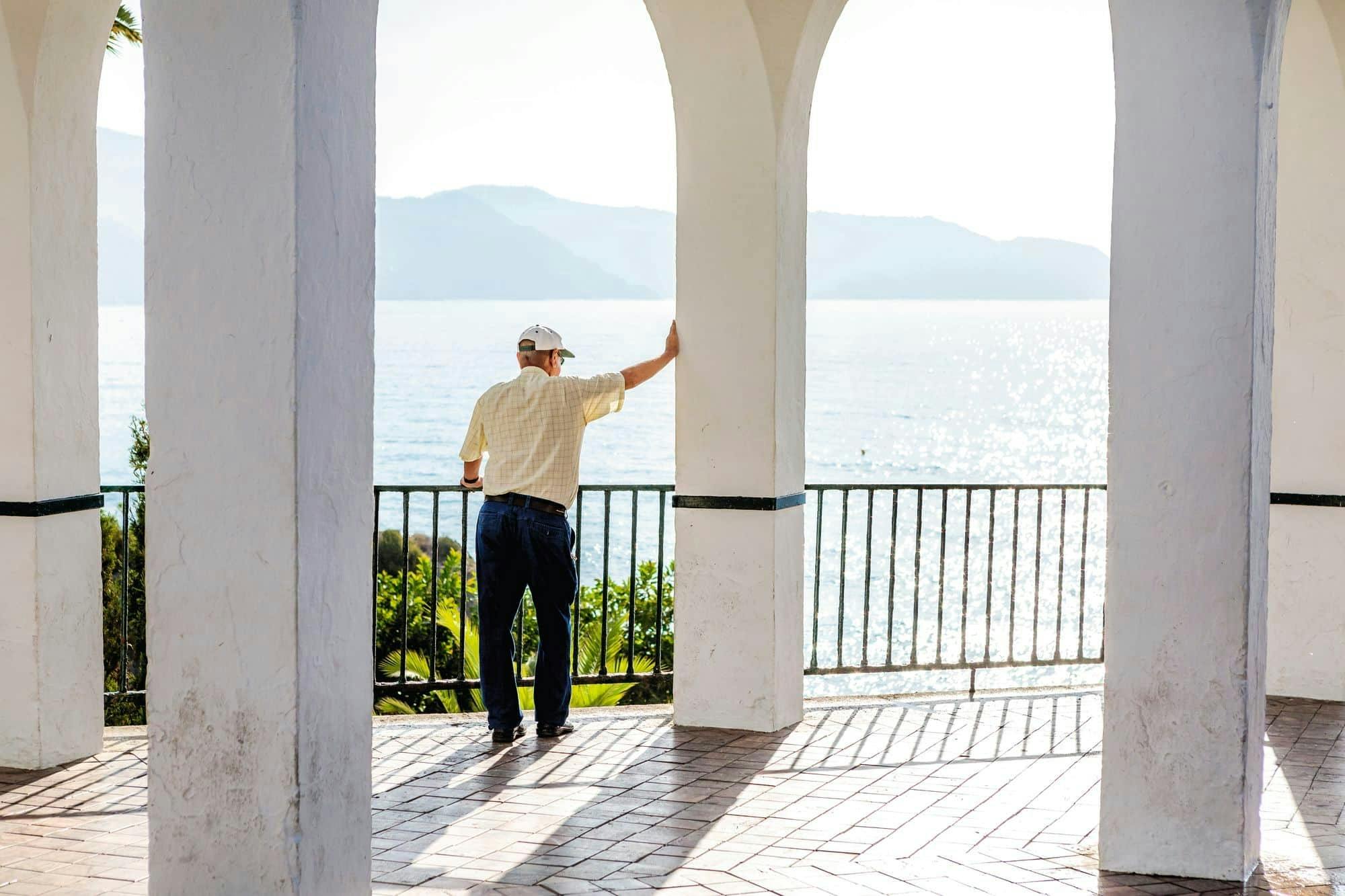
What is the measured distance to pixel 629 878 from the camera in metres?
5.26

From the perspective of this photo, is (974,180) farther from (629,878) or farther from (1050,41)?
(629,878)

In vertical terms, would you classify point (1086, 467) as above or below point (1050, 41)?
below

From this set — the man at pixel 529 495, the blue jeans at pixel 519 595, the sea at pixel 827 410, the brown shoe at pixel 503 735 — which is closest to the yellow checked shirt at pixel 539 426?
the man at pixel 529 495

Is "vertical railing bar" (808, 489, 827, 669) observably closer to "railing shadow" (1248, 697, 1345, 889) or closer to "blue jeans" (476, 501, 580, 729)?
"blue jeans" (476, 501, 580, 729)

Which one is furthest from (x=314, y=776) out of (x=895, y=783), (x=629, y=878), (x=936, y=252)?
(x=936, y=252)

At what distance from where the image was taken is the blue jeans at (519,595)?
7082mm

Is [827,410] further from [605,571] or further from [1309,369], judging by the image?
[1309,369]

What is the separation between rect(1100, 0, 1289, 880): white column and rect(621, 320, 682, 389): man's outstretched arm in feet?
8.21

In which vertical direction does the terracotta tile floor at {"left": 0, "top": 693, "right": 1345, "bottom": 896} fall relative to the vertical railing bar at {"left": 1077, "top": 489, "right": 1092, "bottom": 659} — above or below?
below

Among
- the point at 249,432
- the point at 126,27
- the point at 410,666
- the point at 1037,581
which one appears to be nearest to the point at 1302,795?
the point at 1037,581

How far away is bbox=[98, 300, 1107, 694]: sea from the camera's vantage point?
186 ft

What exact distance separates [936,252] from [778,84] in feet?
307

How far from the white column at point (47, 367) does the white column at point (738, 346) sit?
2.79 meters

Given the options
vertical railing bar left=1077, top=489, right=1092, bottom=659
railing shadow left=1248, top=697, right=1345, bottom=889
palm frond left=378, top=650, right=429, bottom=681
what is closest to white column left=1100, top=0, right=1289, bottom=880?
railing shadow left=1248, top=697, right=1345, bottom=889
